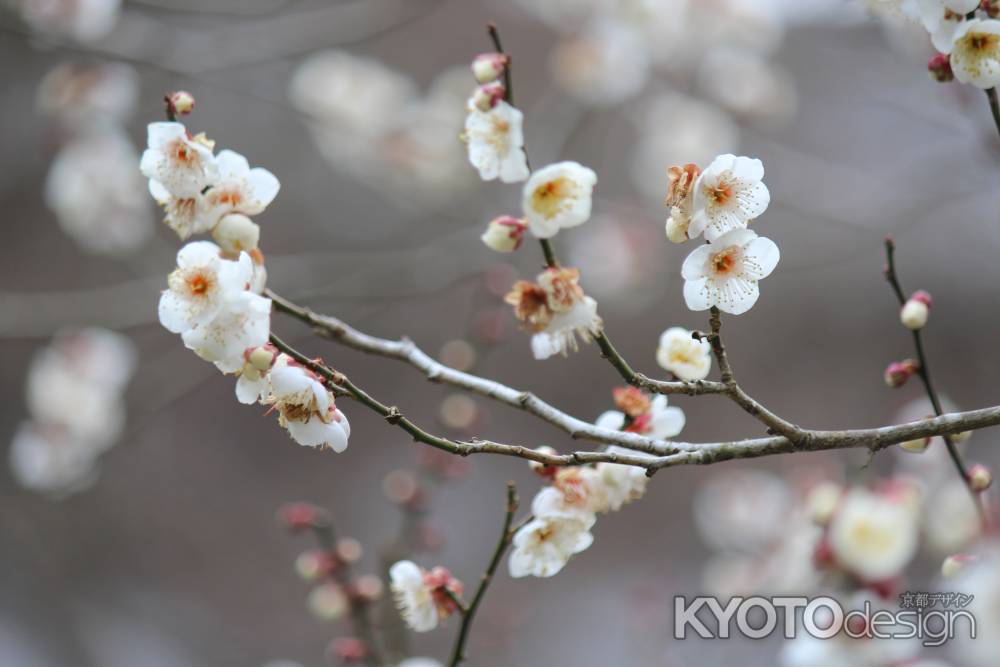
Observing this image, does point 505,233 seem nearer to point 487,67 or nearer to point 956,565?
point 487,67

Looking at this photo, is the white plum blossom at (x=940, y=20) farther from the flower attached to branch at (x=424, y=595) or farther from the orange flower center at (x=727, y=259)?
the flower attached to branch at (x=424, y=595)

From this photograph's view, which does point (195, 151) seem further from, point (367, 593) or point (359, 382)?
point (359, 382)

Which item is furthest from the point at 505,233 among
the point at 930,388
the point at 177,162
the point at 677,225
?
the point at 930,388

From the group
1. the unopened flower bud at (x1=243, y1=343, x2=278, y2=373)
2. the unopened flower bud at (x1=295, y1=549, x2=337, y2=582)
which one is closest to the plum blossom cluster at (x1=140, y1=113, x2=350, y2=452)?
the unopened flower bud at (x1=243, y1=343, x2=278, y2=373)

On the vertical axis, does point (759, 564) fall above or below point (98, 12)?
below

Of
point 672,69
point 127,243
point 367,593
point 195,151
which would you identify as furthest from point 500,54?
point 672,69

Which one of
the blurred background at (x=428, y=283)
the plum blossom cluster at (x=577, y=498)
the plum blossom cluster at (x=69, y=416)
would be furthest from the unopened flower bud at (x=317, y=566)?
the plum blossom cluster at (x=69, y=416)
